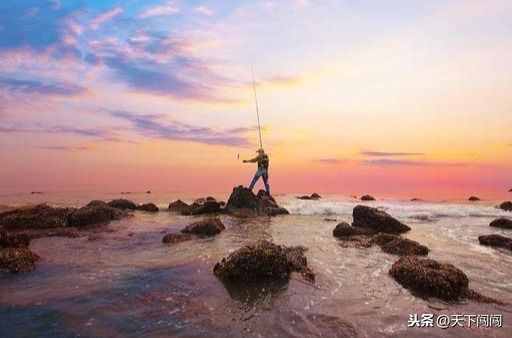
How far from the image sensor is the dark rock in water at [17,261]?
10.5m

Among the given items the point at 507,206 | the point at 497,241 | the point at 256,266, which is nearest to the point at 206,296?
the point at 256,266

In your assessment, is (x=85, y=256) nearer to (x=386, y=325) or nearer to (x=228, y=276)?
(x=228, y=276)

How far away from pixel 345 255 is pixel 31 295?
32.9 feet

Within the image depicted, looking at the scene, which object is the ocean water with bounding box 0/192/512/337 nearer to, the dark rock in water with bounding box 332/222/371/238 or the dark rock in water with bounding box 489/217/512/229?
the dark rock in water with bounding box 332/222/371/238

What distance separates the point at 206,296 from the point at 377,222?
14.0 meters

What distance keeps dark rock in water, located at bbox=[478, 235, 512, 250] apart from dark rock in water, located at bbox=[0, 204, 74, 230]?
21173 millimetres

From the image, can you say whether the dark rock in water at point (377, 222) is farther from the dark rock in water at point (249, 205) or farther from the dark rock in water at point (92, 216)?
the dark rock in water at point (92, 216)

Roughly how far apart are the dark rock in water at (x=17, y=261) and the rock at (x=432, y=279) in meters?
10.9

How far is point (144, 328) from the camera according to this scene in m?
6.84

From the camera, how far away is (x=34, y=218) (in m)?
19.8

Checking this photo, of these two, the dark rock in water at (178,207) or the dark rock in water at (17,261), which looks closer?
the dark rock in water at (17,261)

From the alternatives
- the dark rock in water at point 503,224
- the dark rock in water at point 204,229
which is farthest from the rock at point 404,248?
the dark rock in water at point 503,224

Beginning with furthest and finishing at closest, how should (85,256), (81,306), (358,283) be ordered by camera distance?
(85,256)
(358,283)
(81,306)

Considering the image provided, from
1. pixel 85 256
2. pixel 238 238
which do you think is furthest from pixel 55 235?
pixel 238 238
